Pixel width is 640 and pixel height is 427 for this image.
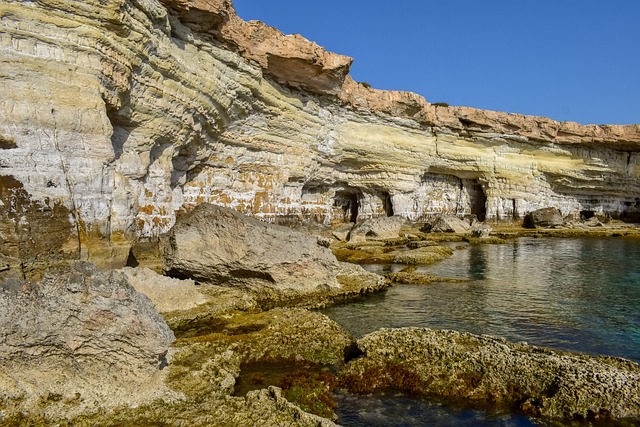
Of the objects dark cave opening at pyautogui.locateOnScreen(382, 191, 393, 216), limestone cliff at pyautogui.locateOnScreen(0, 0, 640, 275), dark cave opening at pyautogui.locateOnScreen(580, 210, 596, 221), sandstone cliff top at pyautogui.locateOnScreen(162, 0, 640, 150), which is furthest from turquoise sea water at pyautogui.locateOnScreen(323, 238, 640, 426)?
dark cave opening at pyautogui.locateOnScreen(580, 210, 596, 221)

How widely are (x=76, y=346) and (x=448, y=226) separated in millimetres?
34788

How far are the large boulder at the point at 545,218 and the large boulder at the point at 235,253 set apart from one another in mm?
36475

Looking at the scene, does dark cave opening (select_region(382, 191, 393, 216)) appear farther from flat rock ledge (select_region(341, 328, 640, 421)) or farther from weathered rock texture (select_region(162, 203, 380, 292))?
flat rock ledge (select_region(341, 328, 640, 421))

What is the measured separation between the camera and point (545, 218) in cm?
4372

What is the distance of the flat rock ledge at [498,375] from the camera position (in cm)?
639

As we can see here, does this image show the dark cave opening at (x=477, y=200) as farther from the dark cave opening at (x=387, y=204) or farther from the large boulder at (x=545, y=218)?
the dark cave opening at (x=387, y=204)

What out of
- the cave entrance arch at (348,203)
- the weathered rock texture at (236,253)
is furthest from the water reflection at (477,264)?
the cave entrance arch at (348,203)

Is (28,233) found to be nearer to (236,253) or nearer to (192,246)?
(192,246)

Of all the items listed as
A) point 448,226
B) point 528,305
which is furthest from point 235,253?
point 448,226

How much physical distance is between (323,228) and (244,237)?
20965mm

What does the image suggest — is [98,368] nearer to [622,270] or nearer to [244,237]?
[244,237]

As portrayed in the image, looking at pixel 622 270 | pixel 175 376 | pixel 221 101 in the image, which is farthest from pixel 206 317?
pixel 622 270

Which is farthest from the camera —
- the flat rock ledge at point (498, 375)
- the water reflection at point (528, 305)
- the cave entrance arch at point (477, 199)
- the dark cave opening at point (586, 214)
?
the dark cave opening at point (586, 214)

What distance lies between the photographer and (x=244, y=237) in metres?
13.3
